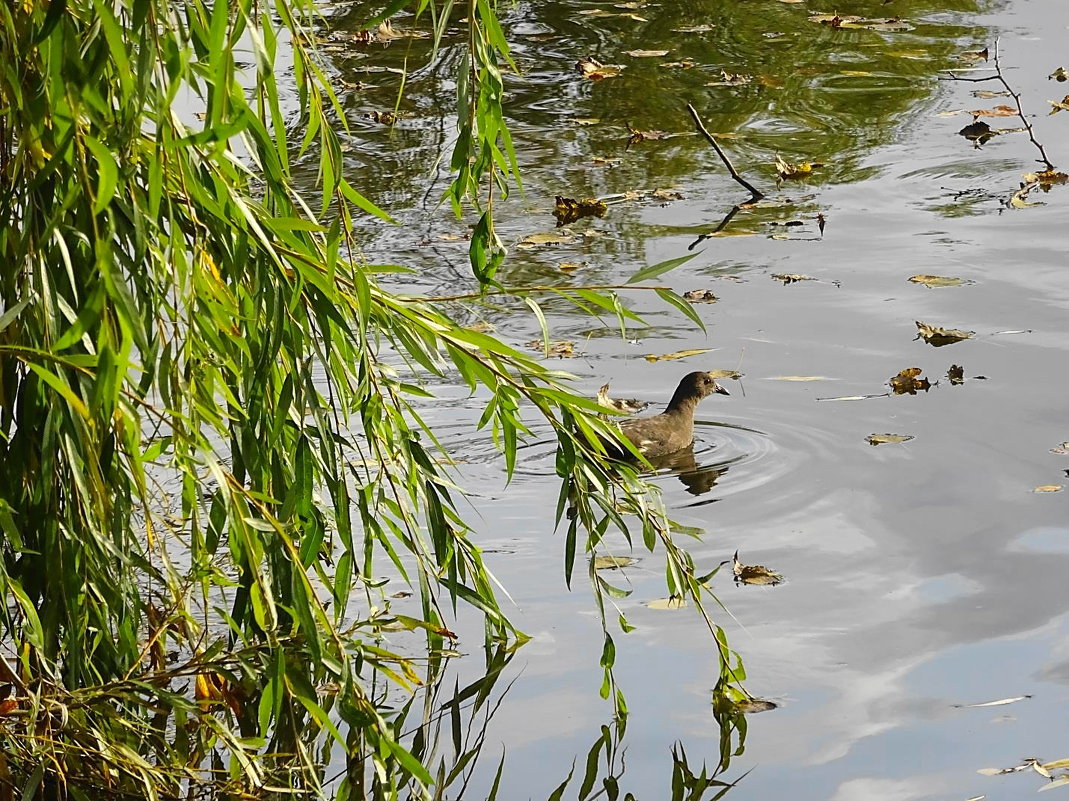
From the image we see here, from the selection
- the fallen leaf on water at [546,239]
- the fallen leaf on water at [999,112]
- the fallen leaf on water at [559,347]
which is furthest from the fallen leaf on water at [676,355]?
the fallen leaf on water at [999,112]

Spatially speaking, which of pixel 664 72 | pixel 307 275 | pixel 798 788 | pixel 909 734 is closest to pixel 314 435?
pixel 307 275

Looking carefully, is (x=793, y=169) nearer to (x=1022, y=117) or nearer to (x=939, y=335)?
(x=1022, y=117)

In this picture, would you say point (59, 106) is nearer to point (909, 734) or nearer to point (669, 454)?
point (909, 734)

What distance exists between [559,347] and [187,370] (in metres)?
4.97

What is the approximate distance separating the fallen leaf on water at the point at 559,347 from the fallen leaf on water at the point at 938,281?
205 cm

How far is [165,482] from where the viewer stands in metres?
6.97

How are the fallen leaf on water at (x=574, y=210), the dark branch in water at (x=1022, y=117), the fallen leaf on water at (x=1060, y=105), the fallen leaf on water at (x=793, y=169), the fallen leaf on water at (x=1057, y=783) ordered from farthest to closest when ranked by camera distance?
1. the fallen leaf on water at (x=1060, y=105)
2. the fallen leaf on water at (x=793, y=169)
3. the dark branch in water at (x=1022, y=117)
4. the fallen leaf on water at (x=574, y=210)
5. the fallen leaf on water at (x=1057, y=783)

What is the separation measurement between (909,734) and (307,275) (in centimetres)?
251

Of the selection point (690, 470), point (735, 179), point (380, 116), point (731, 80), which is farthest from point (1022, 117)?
point (380, 116)

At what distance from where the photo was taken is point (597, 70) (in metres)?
13.3

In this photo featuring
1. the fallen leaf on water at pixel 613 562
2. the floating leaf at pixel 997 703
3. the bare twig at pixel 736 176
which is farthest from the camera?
the bare twig at pixel 736 176

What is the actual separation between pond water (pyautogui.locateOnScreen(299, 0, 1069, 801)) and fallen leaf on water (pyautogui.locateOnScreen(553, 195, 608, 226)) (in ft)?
0.23

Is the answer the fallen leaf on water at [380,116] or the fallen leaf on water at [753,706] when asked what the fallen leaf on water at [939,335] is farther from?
the fallen leaf on water at [380,116]

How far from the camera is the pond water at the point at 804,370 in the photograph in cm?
502
